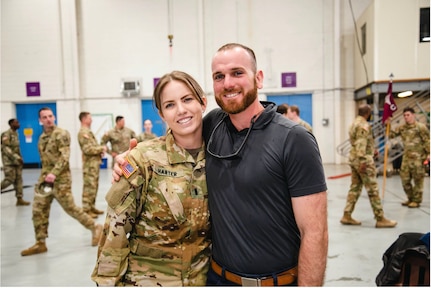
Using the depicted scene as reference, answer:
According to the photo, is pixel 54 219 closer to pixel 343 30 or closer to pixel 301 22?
pixel 301 22

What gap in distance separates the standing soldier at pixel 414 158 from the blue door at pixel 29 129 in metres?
10.8

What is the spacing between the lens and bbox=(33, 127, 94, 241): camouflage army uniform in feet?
13.5

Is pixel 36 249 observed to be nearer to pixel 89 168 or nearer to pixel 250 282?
pixel 89 168

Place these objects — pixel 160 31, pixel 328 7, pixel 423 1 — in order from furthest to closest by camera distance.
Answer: pixel 160 31 → pixel 328 7 → pixel 423 1

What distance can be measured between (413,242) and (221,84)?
1708mm

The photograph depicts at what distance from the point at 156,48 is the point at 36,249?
864 centimetres

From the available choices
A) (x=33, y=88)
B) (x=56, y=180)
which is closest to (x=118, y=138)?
(x=56, y=180)

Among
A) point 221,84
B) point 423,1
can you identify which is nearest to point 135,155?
point 221,84

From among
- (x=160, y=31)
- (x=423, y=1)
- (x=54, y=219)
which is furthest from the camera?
(x=160, y=31)

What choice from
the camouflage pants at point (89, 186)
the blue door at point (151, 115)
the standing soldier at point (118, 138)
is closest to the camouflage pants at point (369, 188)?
the camouflage pants at point (89, 186)

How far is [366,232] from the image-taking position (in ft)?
15.0

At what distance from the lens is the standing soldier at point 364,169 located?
15.7ft

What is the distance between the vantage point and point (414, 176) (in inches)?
235

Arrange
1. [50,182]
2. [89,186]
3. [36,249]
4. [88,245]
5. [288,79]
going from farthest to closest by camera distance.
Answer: [288,79] → [89,186] → [88,245] → [36,249] → [50,182]
